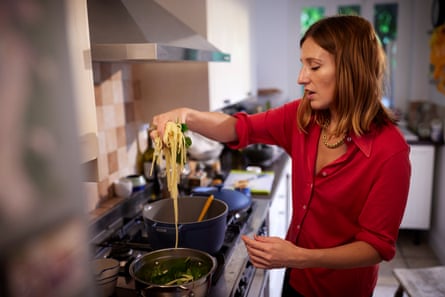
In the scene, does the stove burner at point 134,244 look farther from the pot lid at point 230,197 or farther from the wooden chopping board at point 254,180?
the wooden chopping board at point 254,180

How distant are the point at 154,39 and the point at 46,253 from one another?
1.32 m

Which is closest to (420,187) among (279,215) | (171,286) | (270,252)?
(279,215)

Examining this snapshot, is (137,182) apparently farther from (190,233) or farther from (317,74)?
(317,74)

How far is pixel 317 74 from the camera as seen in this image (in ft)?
4.20

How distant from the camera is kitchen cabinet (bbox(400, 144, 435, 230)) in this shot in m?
3.41

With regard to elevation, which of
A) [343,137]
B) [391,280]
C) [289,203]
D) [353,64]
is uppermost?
[353,64]

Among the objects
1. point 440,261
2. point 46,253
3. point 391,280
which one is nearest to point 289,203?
point 391,280

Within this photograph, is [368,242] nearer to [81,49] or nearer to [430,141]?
[81,49]

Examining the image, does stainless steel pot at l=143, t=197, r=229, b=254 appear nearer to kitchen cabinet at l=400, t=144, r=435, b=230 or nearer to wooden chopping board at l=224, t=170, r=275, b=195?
wooden chopping board at l=224, t=170, r=275, b=195

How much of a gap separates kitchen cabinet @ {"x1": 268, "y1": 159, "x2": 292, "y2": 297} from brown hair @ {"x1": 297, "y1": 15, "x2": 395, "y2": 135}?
0.88m

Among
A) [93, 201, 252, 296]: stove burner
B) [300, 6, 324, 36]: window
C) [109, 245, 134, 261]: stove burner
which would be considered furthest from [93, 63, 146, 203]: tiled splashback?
[300, 6, 324, 36]: window

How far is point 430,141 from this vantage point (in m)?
3.41

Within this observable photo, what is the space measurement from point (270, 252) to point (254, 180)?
1258 mm

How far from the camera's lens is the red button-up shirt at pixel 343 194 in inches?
46.6
